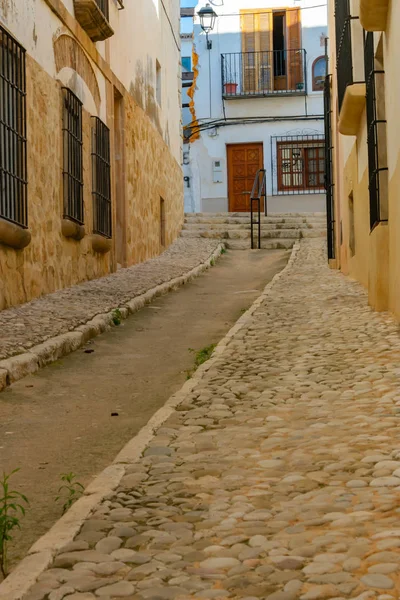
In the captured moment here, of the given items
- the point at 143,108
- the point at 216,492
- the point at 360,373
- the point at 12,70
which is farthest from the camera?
the point at 143,108

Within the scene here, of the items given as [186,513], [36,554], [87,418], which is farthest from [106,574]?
[87,418]

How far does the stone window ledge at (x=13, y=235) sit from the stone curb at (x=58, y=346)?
1.00 metres

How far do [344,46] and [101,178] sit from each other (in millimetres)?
3801

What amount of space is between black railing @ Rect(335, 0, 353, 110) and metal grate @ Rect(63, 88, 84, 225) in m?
3.23

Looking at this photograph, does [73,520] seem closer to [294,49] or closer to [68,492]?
[68,492]

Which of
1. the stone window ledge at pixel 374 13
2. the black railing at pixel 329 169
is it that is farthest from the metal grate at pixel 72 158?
the black railing at pixel 329 169

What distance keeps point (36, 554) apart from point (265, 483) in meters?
1.04

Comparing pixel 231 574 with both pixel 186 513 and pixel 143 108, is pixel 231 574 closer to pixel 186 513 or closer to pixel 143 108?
pixel 186 513

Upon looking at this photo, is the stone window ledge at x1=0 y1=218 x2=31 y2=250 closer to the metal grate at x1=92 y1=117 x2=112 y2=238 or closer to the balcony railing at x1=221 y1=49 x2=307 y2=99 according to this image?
the metal grate at x1=92 y1=117 x2=112 y2=238

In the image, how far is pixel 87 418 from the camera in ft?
17.1

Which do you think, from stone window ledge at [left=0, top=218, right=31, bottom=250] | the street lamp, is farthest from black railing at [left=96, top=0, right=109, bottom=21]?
the street lamp

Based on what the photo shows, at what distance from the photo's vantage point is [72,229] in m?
10.6

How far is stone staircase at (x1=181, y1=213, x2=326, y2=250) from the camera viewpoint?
1911 centimetres

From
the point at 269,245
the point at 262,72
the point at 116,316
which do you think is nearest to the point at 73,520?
the point at 116,316
